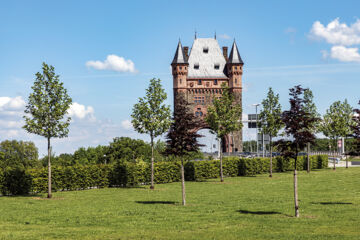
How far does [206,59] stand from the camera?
10438 cm

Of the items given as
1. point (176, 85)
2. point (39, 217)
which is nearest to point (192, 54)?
point (176, 85)

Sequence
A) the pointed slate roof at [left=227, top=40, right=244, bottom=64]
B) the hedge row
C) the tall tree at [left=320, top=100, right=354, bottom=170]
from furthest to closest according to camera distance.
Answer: the pointed slate roof at [left=227, top=40, right=244, bottom=64] → the tall tree at [left=320, top=100, right=354, bottom=170] → the hedge row

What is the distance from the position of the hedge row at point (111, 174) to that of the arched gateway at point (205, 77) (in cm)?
4679

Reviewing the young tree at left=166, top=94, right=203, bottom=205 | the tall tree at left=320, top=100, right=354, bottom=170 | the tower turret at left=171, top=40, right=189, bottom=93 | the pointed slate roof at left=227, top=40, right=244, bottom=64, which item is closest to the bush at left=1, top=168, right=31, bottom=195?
the young tree at left=166, top=94, right=203, bottom=205

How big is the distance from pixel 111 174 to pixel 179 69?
209 ft

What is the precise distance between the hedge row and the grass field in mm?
3625

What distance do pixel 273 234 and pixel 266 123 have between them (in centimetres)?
3268

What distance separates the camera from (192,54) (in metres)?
106

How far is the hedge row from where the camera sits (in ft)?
99.6

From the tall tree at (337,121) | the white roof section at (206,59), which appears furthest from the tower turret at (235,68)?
the tall tree at (337,121)

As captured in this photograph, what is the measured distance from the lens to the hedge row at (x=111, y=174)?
3035 cm

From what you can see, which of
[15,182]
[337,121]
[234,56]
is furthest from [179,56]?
[15,182]

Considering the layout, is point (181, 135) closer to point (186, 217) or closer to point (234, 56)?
point (186, 217)

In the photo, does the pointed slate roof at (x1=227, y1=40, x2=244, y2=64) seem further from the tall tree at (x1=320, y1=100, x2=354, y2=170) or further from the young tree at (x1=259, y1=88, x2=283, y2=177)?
the young tree at (x1=259, y1=88, x2=283, y2=177)
